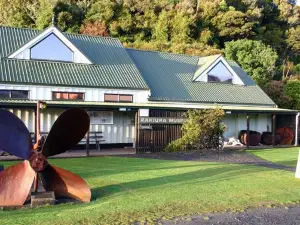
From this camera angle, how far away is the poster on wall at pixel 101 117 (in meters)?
22.8

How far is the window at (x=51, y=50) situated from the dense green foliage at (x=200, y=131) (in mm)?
7931

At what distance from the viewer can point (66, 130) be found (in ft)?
28.9

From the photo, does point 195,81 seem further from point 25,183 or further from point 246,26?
point 246,26

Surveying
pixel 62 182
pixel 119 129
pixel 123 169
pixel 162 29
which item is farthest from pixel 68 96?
pixel 162 29

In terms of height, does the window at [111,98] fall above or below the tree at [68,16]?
below

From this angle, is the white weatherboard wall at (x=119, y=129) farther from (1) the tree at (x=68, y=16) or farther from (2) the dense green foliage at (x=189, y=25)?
(1) the tree at (x=68, y=16)

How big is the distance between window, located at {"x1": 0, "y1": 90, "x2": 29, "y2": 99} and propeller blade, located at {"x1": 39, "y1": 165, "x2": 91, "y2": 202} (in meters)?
12.8

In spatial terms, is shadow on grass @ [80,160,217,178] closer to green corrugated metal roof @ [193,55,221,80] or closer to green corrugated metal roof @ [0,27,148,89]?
green corrugated metal roof @ [0,27,148,89]

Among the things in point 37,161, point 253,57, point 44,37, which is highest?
point 253,57

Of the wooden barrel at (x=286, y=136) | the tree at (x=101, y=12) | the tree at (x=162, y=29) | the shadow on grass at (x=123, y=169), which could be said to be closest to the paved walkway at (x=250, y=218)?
the shadow on grass at (x=123, y=169)

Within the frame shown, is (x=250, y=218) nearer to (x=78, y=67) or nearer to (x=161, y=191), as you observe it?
(x=161, y=191)

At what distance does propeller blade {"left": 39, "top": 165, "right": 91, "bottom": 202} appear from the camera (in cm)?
899

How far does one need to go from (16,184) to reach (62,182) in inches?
40.0

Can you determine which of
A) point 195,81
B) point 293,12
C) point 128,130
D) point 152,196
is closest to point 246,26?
point 293,12
